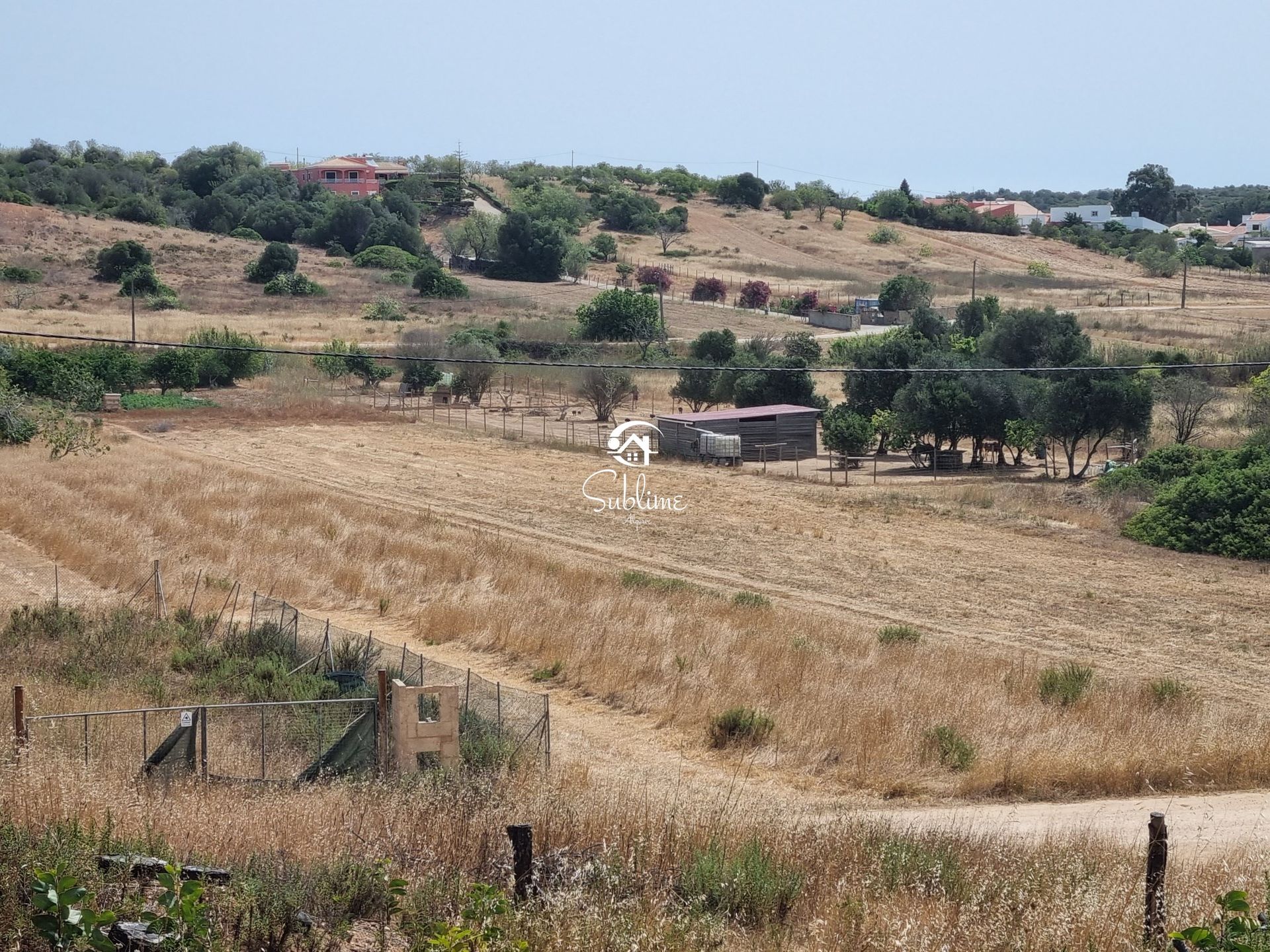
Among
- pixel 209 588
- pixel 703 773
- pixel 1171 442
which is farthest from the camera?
pixel 1171 442

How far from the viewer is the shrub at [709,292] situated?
98.3m

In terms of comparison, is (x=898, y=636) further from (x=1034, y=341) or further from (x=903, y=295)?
(x=903, y=295)

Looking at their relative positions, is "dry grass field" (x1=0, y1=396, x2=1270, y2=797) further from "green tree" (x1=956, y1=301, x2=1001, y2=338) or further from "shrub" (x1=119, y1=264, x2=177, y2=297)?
"shrub" (x1=119, y1=264, x2=177, y2=297)

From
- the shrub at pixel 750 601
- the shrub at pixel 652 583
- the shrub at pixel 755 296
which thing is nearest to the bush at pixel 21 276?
the shrub at pixel 755 296

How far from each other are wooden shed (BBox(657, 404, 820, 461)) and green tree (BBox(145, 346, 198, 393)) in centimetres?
2452

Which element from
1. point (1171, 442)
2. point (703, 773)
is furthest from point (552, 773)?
point (1171, 442)

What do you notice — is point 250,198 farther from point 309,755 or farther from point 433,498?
point 309,755

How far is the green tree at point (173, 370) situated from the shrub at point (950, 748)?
4919 cm

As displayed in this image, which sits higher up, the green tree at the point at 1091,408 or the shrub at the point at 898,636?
the green tree at the point at 1091,408

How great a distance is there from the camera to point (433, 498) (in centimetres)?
3603

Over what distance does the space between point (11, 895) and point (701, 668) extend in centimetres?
1222

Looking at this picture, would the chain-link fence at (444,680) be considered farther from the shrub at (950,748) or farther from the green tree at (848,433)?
the green tree at (848,433)

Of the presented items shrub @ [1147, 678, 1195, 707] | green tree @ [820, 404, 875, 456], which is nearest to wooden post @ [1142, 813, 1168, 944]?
shrub @ [1147, 678, 1195, 707]


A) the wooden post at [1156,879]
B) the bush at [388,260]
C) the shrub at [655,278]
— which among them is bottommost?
the wooden post at [1156,879]
